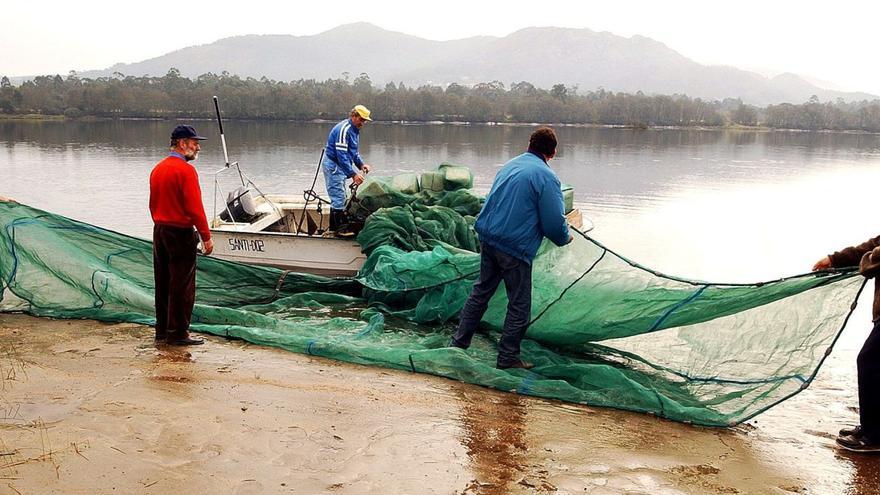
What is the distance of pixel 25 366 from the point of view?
460cm

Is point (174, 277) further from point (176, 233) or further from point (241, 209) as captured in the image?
point (241, 209)

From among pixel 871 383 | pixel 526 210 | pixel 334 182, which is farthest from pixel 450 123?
pixel 871 383

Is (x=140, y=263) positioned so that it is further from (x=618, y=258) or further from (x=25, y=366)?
(x=618, y=258)

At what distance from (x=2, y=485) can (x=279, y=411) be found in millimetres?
1409

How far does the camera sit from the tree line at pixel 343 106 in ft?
239

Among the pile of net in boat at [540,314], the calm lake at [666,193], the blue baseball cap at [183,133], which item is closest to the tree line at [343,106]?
the calm lake at [666,193]

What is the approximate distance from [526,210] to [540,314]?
1.02 meters

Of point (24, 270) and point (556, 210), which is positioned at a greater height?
point (556, 210)

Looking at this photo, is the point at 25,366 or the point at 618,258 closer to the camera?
the point at 25,366

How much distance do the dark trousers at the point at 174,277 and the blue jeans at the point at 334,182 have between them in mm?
3850

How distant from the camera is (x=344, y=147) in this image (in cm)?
900

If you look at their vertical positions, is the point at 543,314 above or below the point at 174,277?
below

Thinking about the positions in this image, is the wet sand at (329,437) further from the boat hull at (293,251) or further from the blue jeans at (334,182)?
the blue jeans at (334,182)

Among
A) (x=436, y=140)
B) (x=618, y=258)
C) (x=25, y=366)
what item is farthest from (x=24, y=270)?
(x=436, y=140)
